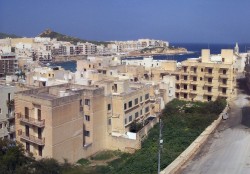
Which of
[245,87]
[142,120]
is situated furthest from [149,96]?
[245,87]

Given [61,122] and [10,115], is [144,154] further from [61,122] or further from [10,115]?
[10,115]

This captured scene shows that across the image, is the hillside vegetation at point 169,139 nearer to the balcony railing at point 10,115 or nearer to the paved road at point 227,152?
the paved road at point 227,152

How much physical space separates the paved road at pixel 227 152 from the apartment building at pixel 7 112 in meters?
15.5

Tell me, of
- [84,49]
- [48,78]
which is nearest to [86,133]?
[48,78]

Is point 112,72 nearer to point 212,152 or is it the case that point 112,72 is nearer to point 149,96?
point 149,96

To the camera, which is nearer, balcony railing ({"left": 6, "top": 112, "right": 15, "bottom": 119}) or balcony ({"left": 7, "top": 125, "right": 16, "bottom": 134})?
balcony railing ({"left": 6, "top": 112, "right": 15, "bottom": 119})

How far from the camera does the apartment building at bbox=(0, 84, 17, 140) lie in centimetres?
3016

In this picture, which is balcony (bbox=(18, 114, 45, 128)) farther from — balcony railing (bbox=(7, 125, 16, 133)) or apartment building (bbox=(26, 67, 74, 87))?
apartment building (bbox=(26, 67, 74, 87))

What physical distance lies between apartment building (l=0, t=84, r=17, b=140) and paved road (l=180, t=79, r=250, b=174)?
15.5m

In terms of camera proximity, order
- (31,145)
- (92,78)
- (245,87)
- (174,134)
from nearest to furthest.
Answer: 1. (31,145)
2. (174,134)
3. (92,78)
4. (245,87)

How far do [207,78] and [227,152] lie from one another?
21.8 metres

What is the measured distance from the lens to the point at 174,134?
30.9 metres

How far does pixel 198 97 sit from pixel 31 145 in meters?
26.0

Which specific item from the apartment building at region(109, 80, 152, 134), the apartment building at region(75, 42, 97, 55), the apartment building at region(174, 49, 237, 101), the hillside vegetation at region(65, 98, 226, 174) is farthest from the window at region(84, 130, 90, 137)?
the apartment building at region(75, 42, 97, 55)
